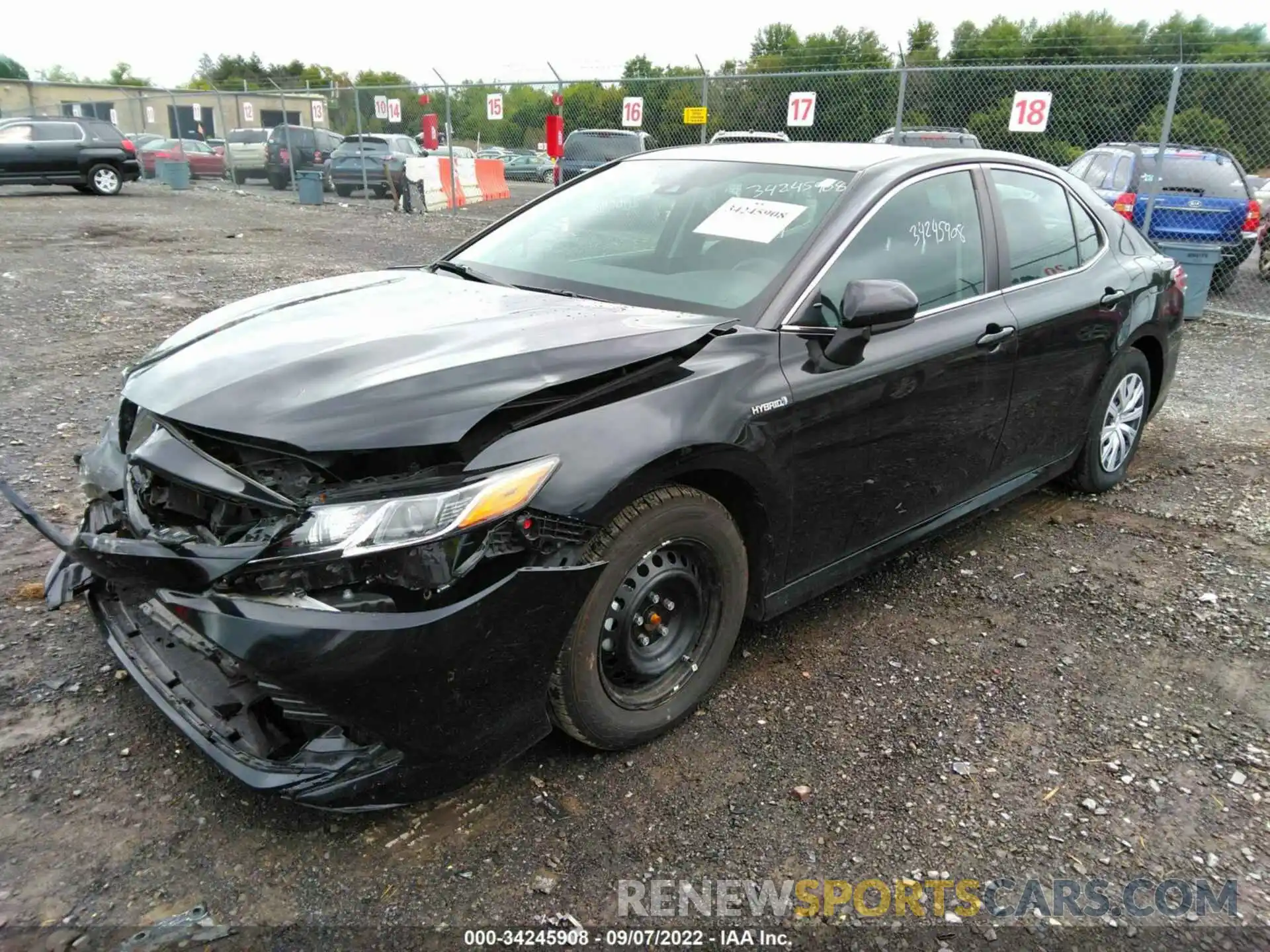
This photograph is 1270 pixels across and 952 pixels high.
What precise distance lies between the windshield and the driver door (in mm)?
212

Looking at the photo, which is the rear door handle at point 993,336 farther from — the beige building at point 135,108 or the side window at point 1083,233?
the beige building at point 135,108

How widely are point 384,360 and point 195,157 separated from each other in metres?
27.9

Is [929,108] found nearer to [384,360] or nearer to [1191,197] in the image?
[1191,197]

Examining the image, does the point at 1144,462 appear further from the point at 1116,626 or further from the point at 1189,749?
the point at 1189,749

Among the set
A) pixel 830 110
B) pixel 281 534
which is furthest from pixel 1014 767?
pixel 830 110

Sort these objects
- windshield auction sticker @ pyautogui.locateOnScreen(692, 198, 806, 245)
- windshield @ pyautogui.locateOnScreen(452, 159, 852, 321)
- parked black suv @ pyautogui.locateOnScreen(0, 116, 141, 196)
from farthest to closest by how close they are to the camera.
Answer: parked black suv @ pyautogui.locateOnScreen(0, 116, 141, 196), windshield auction sticker @ pyautogui.locateOnScreen(692, 198, 806, 245), windshield @ pyautogui.locateOnScreen(452, 159, 852, 321)

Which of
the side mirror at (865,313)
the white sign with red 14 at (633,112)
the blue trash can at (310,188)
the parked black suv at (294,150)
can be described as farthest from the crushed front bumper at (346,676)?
the parked black suv at (294,150)

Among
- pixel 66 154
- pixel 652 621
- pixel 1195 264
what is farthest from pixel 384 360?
pixel 66 154

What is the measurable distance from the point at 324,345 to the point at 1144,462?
4759 millimetres

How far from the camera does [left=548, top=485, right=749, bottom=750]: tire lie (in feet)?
7.81

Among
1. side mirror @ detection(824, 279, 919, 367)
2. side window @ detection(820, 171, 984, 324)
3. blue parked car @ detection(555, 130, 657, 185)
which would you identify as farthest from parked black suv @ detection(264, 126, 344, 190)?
side mirror @ detection(824, 279, 919, 367)

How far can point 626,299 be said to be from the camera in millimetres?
3033

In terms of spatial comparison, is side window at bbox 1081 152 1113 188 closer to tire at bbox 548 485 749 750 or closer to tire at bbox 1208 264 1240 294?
tire at bbox 1208 264 1240 294

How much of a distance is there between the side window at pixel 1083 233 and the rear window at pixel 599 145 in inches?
650
